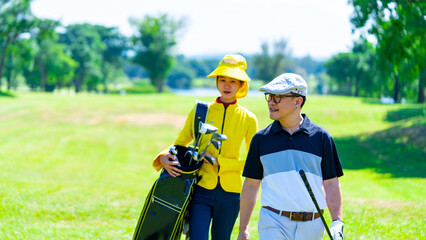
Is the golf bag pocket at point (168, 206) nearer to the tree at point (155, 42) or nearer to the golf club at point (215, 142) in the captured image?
the golf club at point (215, 142)

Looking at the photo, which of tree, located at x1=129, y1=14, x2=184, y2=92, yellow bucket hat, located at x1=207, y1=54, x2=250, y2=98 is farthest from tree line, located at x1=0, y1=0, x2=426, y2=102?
yellow bucket hat, located at x1=207, y1=54, x2=250, y2=98

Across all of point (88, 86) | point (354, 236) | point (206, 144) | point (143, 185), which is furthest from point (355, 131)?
point (88, 86)

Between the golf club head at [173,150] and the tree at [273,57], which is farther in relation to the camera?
the tree at [273,57]

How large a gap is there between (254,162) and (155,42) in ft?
287

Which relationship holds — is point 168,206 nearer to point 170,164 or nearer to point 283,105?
point 170,164

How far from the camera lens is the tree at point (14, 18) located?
56625mm

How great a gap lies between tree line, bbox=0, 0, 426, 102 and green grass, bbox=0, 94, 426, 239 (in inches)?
163

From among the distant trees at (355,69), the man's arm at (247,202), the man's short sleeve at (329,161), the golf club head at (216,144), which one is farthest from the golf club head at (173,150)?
the distant trees at (355,69)

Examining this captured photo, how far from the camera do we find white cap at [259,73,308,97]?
3.96 metres

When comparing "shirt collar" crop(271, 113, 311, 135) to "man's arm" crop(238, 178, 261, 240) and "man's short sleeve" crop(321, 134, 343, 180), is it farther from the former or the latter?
"man's arm" crop(238, 178, 261, 240)

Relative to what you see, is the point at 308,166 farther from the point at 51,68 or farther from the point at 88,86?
the point at 88,86

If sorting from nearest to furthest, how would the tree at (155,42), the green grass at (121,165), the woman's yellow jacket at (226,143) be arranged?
the woman's yellow jacket at (226,143), the green grass at (121,165), the tree at (155,42)

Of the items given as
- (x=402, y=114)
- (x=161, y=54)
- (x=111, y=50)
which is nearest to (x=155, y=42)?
(x=161, y=54)

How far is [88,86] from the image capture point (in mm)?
113438
